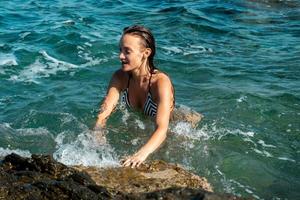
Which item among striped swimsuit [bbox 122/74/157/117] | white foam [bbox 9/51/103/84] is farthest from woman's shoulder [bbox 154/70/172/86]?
white foam [bbox 9/51/103/84]

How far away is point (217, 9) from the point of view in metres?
16.3

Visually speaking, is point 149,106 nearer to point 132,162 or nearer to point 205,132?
point 205,132

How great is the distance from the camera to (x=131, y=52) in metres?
5.49

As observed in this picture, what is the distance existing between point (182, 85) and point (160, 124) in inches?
149

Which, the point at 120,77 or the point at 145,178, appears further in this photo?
the point at 120,77

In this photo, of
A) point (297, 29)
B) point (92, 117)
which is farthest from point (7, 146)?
point (297, 29)

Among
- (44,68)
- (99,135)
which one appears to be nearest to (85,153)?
(99,135)

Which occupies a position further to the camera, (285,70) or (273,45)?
(273,45)

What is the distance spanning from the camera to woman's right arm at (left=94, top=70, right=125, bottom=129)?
6.16 m

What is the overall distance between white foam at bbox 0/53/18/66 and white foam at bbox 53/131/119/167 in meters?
4.93

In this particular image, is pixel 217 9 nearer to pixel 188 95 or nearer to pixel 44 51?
pixel 44 51

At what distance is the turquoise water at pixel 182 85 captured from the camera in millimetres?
6109

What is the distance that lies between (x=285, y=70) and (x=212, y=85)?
1.73 m

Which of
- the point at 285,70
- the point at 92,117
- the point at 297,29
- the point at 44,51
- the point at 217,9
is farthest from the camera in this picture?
the point at 217,9
